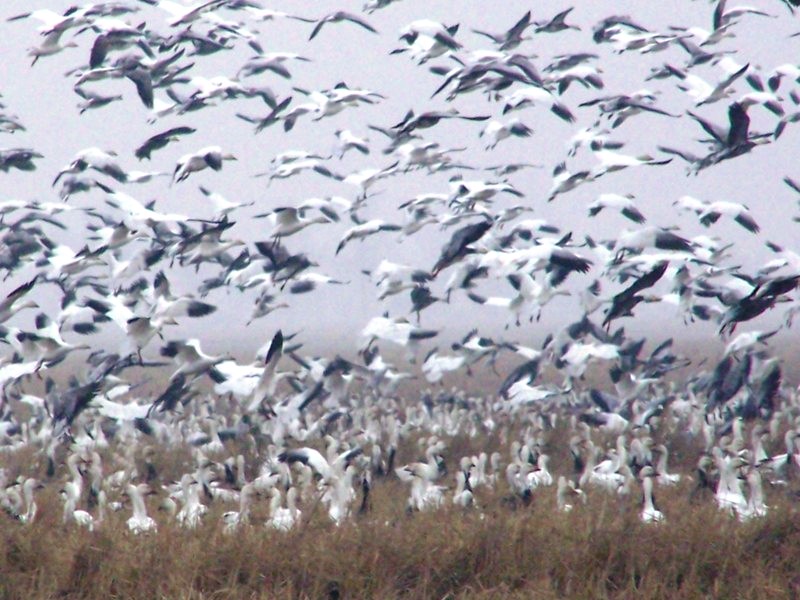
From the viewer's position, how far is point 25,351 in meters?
11.3

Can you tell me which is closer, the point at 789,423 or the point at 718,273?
the point at 718,273

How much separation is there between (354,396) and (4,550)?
543 inches

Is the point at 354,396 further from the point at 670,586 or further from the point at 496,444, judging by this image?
the point at 670,586

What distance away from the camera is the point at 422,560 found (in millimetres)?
7312

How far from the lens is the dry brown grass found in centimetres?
696

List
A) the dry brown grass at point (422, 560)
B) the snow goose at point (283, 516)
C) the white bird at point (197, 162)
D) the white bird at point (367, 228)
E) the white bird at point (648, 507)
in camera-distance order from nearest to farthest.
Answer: the dry brown grass at point (422, 560)
the snow goose at point (283, 516)
the white bird at point (648, 507)
the white bird at point (197, 162)
the white bird at point (367, 228)

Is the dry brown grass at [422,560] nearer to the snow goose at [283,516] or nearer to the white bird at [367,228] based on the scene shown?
the snow goose at [283,516]

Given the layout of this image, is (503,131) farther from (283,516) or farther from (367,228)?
(283,516)

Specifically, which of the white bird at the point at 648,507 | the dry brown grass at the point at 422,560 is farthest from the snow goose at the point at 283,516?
the white bird at the point at 648,507

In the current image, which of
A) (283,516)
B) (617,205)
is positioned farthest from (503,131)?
(283,516)

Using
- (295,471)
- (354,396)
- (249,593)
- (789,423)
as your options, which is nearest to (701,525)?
(249,593)

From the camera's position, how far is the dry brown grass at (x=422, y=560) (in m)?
6.96

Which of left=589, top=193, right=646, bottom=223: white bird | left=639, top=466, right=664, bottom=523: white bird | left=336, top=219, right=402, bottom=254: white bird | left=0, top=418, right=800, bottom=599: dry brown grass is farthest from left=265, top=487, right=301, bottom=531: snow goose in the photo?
left=589, top=193, right=646, bottom=223: white bird

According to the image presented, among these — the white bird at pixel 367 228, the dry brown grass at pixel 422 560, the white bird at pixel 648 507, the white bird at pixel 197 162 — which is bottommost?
the white bird at pixel 648 507
